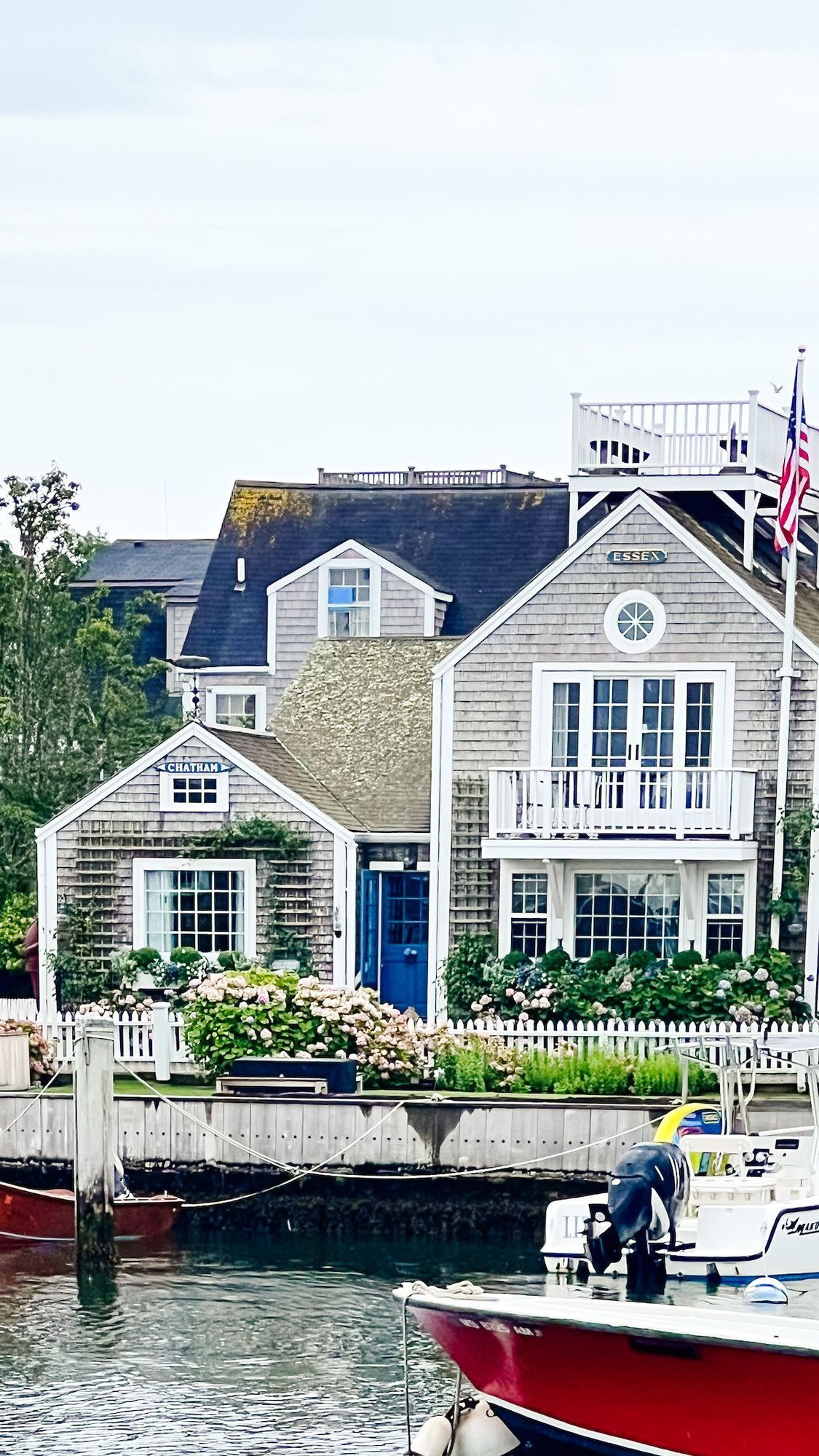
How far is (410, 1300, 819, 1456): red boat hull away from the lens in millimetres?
18141

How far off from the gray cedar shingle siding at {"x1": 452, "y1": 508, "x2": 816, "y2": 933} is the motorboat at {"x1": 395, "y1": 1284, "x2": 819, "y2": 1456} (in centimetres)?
1454

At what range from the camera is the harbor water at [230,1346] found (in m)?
20.6

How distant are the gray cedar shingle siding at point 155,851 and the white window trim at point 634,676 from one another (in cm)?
322

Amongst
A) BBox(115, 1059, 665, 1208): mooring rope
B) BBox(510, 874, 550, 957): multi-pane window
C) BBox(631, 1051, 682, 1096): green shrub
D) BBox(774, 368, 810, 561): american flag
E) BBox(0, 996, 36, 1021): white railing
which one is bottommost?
BBox(115, 1059, 665, 1208): mooring rope

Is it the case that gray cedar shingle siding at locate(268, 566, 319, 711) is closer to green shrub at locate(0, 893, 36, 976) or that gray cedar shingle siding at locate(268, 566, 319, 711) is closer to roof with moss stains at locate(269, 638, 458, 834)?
roof with moss stains at locate(269, 638, 458, 834)

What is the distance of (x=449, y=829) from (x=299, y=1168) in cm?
788

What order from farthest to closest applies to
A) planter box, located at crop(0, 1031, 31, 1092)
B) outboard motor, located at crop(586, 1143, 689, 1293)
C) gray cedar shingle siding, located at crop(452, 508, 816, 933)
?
1. gray cedar shingle siding, located at crop(452, 508, 816, 933)
2. planter box, located at crop(0, 1031, 31, 1092)
3. outboard motor, located at crop(586, 1143, 689, 1293)

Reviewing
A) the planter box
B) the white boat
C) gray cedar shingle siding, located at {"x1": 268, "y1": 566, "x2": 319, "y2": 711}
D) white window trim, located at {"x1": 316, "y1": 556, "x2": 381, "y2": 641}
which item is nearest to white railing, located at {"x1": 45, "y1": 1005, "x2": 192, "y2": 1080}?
the planter box

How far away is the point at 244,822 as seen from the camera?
34.7 m

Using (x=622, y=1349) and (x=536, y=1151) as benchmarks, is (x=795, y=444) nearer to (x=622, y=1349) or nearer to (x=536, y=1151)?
(x=536, y=1151)

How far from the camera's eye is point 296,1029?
3023 centimetres

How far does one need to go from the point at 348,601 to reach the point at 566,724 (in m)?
9.06

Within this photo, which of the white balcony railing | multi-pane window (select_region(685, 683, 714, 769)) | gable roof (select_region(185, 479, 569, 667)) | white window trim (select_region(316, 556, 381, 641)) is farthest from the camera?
gable roof (select_region(185, 479, 569, 667))

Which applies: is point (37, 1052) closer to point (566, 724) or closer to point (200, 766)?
point (200, 766)
